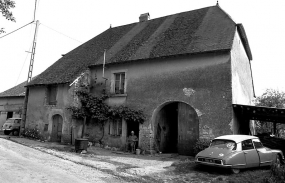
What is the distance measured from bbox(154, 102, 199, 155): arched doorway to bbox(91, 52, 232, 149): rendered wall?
821mm

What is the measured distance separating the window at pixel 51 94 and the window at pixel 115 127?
199 inches

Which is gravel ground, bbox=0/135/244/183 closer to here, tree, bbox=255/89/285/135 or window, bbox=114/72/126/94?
window, bbox=114/72/126/94

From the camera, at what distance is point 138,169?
853cm

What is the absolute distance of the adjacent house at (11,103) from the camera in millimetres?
23203

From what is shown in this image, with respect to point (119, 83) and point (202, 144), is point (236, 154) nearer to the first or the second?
point (202, 144)

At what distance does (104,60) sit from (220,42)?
25.1 ft

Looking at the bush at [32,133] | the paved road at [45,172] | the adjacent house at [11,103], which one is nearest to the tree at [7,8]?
the paved road at [45,172]

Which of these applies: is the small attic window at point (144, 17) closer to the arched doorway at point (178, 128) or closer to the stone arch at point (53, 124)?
the arched doorway at point (178, 128)

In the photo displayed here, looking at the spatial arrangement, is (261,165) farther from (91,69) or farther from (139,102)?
(91,69)

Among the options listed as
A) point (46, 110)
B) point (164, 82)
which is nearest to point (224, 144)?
point (164, 82)

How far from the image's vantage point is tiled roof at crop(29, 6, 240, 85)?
12789mm

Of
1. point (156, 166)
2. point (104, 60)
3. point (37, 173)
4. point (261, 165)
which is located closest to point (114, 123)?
point (104, 60)

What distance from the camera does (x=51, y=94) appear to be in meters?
16.8

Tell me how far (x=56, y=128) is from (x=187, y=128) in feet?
30.6
